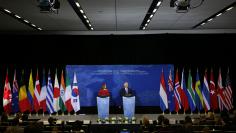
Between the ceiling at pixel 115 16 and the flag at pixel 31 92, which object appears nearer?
the ceiling at pixel 115 16

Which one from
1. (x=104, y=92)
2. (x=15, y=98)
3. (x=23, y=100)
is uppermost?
(x=104, y=92)

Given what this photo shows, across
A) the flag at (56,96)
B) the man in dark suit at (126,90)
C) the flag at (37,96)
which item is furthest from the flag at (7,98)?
the man in dark suit at (126,90)

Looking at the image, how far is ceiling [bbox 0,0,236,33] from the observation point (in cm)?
1194

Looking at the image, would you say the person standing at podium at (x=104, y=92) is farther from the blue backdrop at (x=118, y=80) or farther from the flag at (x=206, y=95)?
the flag at (x=206, y=95)

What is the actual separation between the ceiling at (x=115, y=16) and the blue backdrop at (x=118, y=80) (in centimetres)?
190

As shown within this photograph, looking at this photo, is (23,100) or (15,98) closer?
(23,100)

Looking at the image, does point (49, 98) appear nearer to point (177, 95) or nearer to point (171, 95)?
point (171, 95)

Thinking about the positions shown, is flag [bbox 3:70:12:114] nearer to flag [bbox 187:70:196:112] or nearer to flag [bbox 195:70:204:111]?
flag [bbox 187:70:196:112]

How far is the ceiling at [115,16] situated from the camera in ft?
39.2

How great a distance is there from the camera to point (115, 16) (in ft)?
47.2

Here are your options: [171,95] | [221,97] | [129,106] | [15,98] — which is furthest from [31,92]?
[221,97]

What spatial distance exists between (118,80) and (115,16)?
4821 millimetres

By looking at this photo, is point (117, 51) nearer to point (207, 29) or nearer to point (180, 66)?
point (180, 66)

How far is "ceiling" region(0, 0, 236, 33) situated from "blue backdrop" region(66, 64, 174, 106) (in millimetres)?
1904
